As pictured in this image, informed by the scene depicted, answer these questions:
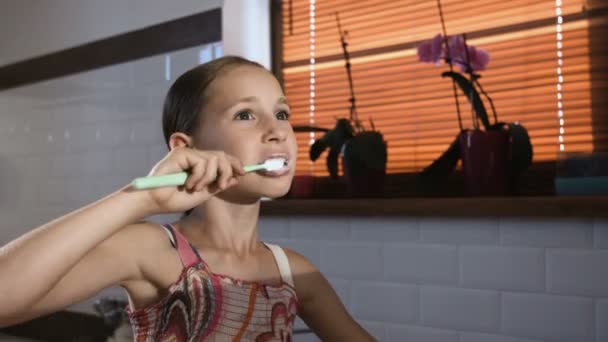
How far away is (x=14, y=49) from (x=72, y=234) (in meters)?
2.17

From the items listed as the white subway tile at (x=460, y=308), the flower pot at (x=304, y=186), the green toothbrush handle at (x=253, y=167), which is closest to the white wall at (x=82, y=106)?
the flower pot at (x=304, y=186)

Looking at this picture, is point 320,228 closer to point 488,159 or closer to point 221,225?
point 488,159

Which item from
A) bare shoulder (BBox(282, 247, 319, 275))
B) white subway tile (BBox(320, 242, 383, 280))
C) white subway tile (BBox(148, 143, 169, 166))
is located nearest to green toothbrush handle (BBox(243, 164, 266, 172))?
bare shoulder (BBox(282, 247, 319, 275))

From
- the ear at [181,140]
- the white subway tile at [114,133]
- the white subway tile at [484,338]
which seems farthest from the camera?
the white subway tile at [114,133]

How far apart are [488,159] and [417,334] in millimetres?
406

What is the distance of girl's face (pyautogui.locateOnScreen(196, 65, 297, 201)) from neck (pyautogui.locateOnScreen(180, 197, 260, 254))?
0.08 ft

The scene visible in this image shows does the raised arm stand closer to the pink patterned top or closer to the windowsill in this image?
the pink patterned top

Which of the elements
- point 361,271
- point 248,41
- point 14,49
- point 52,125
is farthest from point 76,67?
point 361,271

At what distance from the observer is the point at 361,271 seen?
156 centimetres

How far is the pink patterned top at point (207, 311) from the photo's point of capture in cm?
85

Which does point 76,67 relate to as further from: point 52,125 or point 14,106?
point 14,106

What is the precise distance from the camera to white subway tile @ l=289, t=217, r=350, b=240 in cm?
160

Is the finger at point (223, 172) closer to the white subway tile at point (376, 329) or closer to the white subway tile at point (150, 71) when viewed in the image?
the white subway tile at point (376, 329)

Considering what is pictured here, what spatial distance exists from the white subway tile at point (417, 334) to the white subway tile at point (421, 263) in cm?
10
